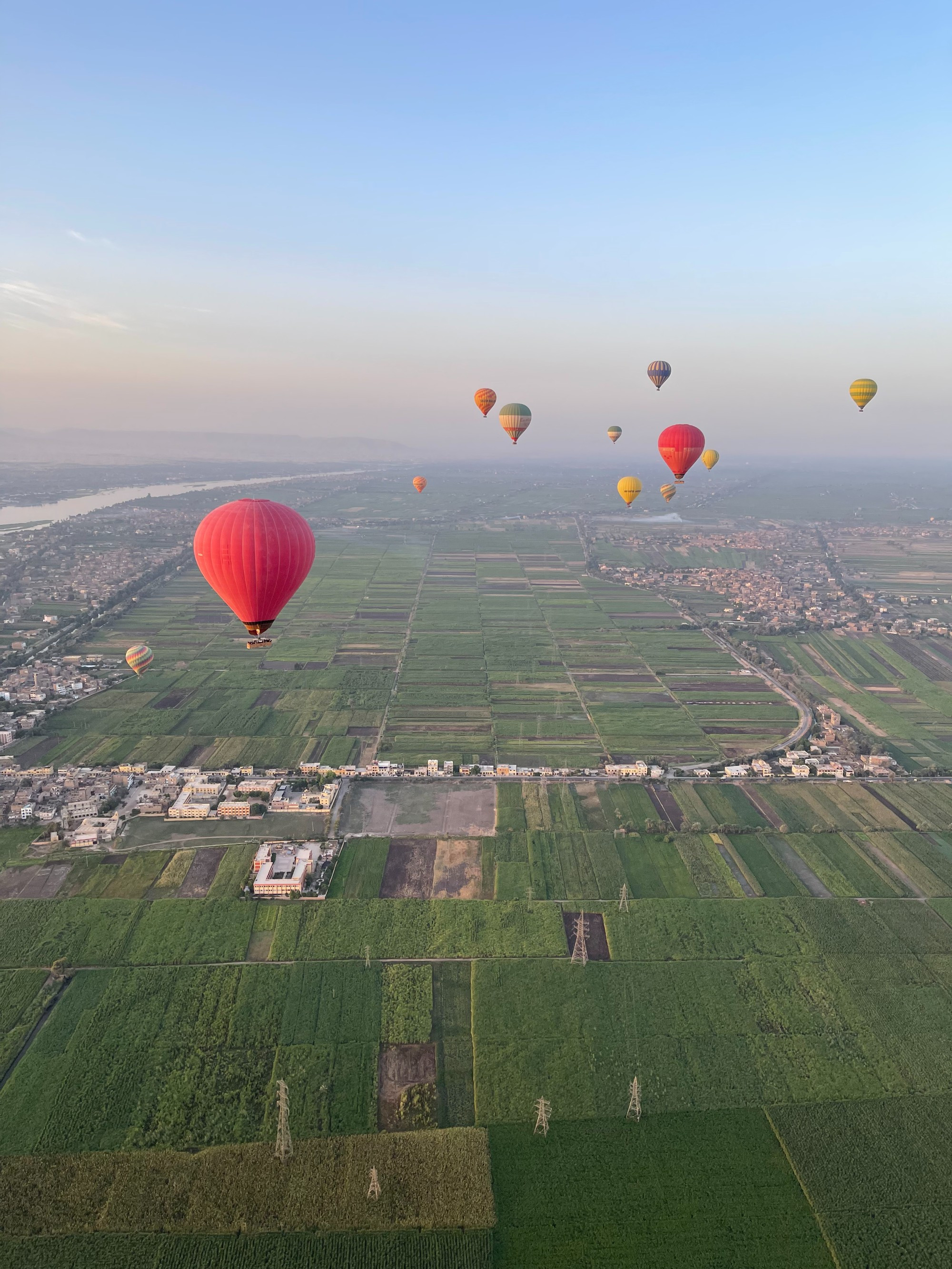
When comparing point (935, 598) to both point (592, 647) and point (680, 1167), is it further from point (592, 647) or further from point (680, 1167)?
point (680, 1167)

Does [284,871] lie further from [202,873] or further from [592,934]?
[592,934]

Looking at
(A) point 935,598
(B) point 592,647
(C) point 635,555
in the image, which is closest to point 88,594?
(B) point 592,647

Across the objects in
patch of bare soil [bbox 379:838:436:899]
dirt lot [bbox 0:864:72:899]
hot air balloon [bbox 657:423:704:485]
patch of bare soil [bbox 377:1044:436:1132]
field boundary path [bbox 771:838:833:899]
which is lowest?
dirt lot [bbox 0:864:72:899]

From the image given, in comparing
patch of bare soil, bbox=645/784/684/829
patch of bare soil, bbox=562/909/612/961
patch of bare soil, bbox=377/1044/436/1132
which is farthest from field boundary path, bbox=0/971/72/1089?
patch of bare soil, bbox=645/784/684/829

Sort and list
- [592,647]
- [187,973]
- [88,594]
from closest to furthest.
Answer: [187,973] → [592,647] → [88,594]

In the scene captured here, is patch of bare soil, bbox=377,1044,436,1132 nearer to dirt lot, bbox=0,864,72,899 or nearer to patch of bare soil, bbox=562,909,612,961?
patch of bare soil, bbox=562,909,612,961
